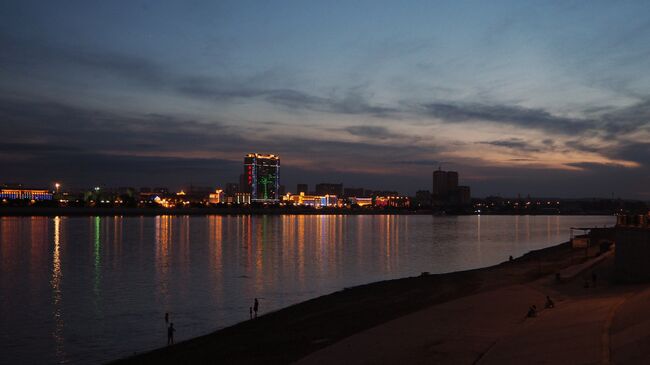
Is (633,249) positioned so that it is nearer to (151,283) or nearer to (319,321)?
(319,321)

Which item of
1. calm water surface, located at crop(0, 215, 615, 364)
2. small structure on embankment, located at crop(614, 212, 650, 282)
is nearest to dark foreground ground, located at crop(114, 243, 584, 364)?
calm water surface, located at crop(0, 215, 615, 364)

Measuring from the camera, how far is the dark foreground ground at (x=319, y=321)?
58.1 feet

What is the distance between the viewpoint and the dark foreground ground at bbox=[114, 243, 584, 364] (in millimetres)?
17703

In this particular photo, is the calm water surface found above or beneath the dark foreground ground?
beneath

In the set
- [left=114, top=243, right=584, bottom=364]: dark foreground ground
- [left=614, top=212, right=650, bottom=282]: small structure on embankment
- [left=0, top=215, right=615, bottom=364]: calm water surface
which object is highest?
[left=614, top=212, right=650, bottom=282]: small structure on embankment

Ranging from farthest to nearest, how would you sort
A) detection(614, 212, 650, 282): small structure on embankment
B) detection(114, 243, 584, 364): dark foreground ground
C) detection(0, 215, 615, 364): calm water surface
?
detection(614, 212, 650, 282): small structure on embankment
detection(0, 215, 615, 364): calm water surface
detection(114, 243, 584, 364): dark foreground ground

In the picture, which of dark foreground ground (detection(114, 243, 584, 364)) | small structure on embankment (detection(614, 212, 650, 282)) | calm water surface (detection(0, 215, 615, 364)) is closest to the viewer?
dark foreground ground (detection(114, 243, 584, 364))

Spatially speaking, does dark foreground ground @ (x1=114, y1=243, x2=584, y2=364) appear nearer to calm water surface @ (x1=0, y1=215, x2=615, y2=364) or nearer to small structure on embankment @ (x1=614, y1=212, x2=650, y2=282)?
calm water surface @ (x1=0, y1=215, x2=615, y2=364)

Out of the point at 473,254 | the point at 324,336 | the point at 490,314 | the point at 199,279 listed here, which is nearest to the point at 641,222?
the point at 490,314

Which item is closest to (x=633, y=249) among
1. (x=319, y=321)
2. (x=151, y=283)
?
(x=319, y=321)

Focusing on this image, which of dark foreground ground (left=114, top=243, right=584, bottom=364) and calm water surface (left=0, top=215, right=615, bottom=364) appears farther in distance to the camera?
calm water surface (left=0, top=215, right=615, bottom=364)

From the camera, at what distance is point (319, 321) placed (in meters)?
22.3

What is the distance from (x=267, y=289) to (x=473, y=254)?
3115cm

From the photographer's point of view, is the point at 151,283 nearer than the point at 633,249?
No
